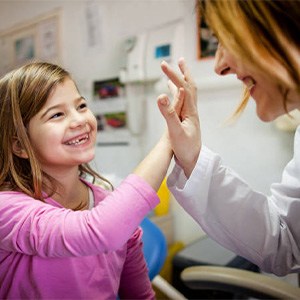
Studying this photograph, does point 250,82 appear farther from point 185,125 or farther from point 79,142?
point 79,142

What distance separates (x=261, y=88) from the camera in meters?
0.63

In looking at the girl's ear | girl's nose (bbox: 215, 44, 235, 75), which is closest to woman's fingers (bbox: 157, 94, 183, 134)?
girl's nose (bbox: 215, 44, 235, 75)

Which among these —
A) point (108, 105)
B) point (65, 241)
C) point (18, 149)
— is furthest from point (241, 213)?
point (108, 105)

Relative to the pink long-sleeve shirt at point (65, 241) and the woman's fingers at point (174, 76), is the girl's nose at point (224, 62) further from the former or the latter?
the pink long-sleeve shirt at point (65, 241)

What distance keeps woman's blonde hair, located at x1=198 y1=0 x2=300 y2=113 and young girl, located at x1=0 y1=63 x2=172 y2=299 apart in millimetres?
307

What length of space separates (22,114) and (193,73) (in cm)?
114

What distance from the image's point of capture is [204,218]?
2.81ft

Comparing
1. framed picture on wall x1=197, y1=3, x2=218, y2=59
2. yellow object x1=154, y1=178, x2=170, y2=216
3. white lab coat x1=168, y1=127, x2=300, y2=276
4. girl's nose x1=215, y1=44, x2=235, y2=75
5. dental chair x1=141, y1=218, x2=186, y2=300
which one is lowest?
yellow object x1=154, y1=178, x2=170, y2=216

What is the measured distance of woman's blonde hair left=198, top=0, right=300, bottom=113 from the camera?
1.76 feet

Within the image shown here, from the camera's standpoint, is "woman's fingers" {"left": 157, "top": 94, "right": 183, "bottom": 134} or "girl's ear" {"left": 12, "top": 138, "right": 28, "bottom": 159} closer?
"woman's fingers" {"left": 157, "top": 94, "right": 183, "bottom": 134}

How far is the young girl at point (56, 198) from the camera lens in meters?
0.66

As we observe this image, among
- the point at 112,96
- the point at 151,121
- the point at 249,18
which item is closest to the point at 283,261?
the point at 249,18

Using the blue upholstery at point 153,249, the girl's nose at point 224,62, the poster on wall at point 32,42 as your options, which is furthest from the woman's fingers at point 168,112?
the poster on wall at point 32,42

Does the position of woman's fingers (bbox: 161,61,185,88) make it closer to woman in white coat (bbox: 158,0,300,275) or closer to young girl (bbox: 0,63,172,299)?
woman in white coat (bbox: 158,0,300,275)
